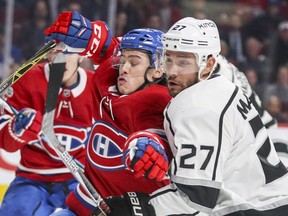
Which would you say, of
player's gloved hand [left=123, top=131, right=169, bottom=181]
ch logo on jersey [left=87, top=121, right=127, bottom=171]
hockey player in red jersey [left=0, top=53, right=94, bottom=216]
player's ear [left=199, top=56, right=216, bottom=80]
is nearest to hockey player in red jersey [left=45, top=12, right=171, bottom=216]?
ch logo on jersey [left=87, top=121, right=127, bottom=171]

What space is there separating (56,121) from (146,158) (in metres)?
1.38

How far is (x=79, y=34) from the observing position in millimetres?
3324

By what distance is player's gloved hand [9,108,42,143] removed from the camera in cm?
360

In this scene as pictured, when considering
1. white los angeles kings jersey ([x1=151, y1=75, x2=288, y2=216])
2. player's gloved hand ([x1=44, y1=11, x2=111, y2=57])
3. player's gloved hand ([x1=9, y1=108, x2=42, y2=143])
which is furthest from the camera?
player's gloved hand ([x1=9, y1=108, x2=42, y2=143])

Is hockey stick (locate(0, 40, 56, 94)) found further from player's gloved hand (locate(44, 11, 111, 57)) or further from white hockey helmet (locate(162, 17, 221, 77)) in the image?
white hockey helmet (locate(162, 17, 221, 77))

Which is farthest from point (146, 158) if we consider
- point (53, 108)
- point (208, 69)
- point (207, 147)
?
point (53, 108)

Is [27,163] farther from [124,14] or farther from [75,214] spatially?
[124,14]

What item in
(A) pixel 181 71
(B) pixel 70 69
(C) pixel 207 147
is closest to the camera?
(C) pixel 207 147

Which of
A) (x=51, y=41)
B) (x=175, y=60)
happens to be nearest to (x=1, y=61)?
(x=51, y=41)

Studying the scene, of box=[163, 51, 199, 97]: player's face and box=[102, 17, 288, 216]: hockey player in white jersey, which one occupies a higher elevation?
box=[163, 51, 199, 97]: player's face

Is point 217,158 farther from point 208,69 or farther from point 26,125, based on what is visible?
point 26,125

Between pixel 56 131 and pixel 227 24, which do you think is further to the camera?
pixel 227 24

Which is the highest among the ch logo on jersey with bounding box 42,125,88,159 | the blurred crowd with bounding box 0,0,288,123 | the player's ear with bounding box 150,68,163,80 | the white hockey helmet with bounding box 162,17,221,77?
the white hockey helmet with bounding box 162,17,221,77

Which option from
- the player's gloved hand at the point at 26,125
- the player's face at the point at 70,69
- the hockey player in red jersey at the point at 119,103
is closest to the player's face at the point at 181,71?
the hockey player in red jersey at the point at 119,103
